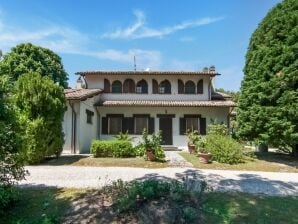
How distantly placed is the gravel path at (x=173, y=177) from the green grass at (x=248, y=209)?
3.05ft

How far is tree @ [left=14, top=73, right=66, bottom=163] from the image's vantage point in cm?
1495

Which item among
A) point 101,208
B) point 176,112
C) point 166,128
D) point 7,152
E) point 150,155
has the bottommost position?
point 101,208

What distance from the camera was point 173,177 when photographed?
11703 mm

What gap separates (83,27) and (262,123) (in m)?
10.3

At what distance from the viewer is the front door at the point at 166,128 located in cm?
2420

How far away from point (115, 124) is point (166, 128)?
153 inches

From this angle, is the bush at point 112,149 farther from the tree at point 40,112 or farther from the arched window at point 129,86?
the arched window at point 129,86

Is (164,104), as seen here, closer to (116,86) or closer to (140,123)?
(140,123)

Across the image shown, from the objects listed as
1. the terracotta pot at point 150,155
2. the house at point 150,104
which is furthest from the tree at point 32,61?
the terracotta pot at point 150,155

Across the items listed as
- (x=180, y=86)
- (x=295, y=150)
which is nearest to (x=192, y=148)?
(x=295, y=150)

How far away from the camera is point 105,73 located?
24891 mm

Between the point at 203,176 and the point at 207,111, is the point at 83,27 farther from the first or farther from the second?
the point at 207,111

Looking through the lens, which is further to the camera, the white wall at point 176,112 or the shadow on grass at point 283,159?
the white wall at point 176,112

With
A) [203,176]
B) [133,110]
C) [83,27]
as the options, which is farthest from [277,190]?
[133,110]
